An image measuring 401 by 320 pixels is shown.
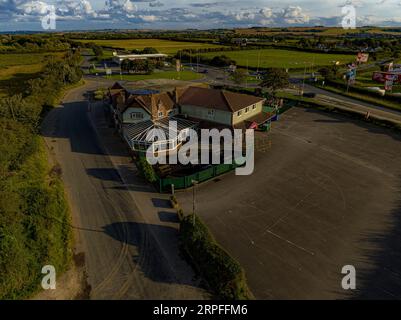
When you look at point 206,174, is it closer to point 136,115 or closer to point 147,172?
point 147,172

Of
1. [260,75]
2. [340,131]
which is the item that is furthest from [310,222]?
[260,75]

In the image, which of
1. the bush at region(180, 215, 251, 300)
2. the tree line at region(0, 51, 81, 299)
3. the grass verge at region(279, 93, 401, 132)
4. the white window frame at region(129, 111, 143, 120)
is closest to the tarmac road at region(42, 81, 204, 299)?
the bush at region(180, 215, 251, 300)

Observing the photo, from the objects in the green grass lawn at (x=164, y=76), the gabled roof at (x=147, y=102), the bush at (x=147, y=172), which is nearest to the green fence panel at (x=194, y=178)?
the bush at (x=147, y=172)

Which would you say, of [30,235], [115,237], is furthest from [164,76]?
[30,235]

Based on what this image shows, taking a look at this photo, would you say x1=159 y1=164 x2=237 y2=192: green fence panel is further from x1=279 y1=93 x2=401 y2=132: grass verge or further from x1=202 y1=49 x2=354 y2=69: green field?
x1=202 y1=49 x2=354 y2=69: green field
